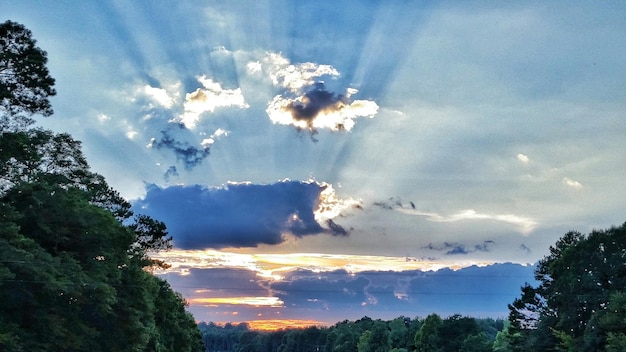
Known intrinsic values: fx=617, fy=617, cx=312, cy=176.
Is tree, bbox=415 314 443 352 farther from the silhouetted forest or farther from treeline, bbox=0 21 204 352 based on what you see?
treeline, bbox=0 21 204 352

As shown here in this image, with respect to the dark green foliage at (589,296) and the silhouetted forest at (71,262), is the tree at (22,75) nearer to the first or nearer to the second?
the silhouetted forest at (71,262)

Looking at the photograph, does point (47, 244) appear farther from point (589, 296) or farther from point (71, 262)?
point (589, 296)

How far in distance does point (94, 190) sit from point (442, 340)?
255ft

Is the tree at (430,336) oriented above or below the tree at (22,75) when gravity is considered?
below

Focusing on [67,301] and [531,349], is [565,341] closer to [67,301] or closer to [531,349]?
[531,349]

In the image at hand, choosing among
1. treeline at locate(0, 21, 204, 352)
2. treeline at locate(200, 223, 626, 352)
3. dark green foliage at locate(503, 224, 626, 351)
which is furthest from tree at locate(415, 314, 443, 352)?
treeline at locate(0, 21, 204, 352)

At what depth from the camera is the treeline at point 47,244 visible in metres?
31.4

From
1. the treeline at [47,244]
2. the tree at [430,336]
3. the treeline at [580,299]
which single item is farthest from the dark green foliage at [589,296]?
the tree at [430,336]

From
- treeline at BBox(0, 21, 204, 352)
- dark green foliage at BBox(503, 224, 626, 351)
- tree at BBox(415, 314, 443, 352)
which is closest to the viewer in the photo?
treeline at BBox(0, 21, 204, 352)

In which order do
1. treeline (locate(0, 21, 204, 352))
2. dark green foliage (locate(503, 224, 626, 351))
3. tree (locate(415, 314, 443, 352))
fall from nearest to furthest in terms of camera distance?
1. treeline (locate(0, 21, 204, 352))
2. dark green foliage (locate(503, 224, 626, 351))
3. tree (locate(415, 314, 443, 352))

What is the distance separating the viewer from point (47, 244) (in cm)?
3659

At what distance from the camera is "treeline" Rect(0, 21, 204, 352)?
1235 inches

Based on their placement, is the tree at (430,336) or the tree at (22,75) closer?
the tree at (22,75)

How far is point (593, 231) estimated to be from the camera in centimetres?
5691
